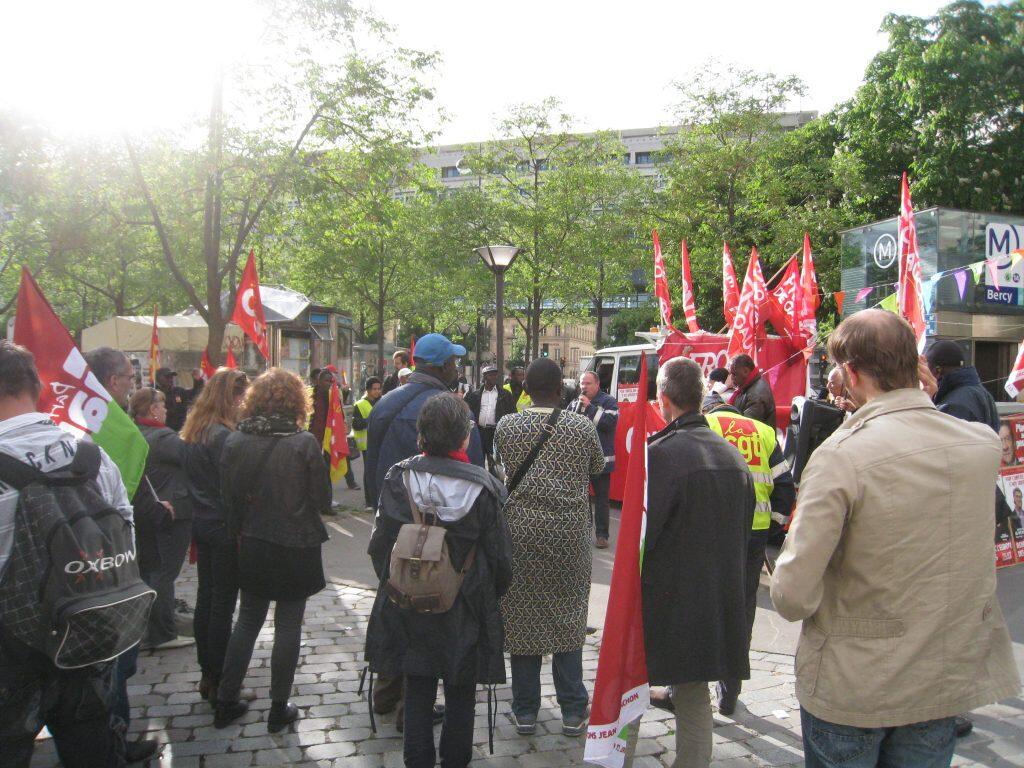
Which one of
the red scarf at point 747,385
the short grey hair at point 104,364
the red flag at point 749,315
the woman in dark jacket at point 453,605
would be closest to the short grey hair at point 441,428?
the woman in dark jacket at point 453,605

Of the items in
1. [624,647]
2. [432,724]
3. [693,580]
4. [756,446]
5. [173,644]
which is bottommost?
[173,644]

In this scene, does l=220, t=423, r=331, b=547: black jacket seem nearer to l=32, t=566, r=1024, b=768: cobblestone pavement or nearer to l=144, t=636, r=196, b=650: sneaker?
l=32, t=566, r=1024, b=768: cobblestone pavement

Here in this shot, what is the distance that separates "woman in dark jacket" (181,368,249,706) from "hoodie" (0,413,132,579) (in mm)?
1508

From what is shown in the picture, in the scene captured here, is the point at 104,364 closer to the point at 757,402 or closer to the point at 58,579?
the point at 58,579

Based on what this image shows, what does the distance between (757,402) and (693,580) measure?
343 centimetres

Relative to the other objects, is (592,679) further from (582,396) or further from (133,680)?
(582,396)

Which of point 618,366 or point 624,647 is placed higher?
point 618,366

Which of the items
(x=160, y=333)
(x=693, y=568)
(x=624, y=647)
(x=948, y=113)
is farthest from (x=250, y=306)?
(x=948, y=113)

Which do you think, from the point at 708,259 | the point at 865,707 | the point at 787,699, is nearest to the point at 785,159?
the point at 708,259

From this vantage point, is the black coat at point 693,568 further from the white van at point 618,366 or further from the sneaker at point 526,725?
the white van at point 618,366

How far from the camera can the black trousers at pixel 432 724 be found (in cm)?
309

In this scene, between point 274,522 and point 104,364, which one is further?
point 104,364

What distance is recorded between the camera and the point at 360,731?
386 cm

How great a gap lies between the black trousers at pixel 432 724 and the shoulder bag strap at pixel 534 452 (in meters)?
1.03
